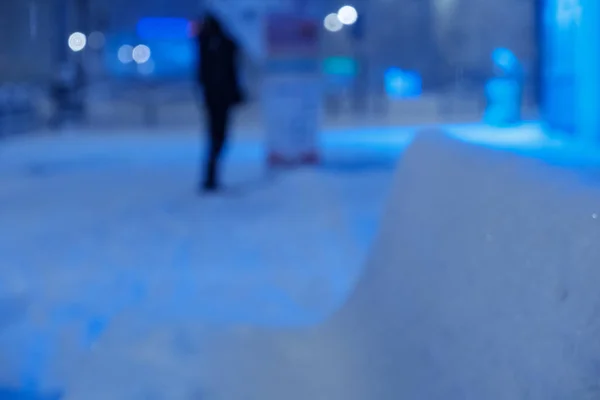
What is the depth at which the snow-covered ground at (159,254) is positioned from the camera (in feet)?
13.6

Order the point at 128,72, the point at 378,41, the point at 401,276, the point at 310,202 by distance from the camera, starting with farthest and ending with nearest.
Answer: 1. the point at 128,72
2. the point at 378,41
3. the point at 310,202
4. the point at 401,276

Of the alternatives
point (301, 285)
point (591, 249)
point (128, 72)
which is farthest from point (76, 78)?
point (591, 249)

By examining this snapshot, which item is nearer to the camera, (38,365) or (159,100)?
(38,365)

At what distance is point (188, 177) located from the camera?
10836 mm

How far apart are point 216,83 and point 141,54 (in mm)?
27252

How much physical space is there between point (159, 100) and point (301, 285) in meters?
27.0

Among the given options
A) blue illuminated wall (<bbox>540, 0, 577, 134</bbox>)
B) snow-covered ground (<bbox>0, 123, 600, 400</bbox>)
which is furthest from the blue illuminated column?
snow-covered ground (<bbox>0, 123, 600, 400</bbox>)

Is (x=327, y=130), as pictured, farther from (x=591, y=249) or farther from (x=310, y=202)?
(x=591, y=249)

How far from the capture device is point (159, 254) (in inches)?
236

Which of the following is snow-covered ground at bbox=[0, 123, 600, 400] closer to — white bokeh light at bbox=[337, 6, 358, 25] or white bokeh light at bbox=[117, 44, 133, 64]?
white bokeh light at bbox=[337, 6, 358, 25]

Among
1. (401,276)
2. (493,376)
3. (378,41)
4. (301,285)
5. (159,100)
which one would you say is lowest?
(159,100)

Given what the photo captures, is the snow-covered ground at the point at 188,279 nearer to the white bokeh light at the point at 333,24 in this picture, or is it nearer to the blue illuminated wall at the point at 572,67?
the blue illuminated wall at the point at 572,67

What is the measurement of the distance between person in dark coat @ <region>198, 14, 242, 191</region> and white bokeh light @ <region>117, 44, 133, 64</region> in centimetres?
2542

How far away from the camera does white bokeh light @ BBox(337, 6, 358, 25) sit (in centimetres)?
2423
